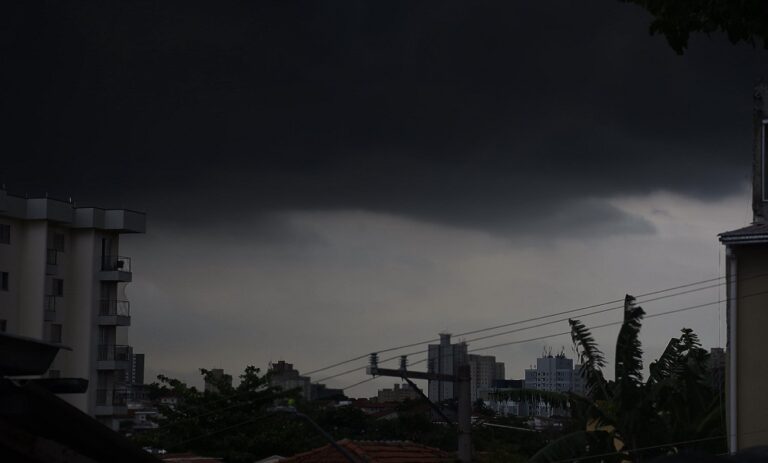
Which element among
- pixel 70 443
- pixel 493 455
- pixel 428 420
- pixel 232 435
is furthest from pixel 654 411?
pixel 428 420

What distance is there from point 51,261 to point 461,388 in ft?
189

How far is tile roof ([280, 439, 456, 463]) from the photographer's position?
33.6 metres

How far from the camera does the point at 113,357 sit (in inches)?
3027

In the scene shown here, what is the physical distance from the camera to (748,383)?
22219 millimetres

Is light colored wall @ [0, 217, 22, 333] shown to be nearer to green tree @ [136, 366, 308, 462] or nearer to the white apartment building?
the white apartment building

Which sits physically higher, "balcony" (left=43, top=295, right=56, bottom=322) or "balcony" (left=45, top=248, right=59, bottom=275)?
"balcony" (left=45, top=248, right=59, bottom=275)

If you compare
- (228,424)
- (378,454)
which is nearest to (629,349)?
(378,454)

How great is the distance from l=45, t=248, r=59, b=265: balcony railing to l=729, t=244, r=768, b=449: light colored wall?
59.5 m

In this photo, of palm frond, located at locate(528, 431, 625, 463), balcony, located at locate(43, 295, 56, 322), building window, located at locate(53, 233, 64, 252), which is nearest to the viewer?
palm frond, located at locate(528, 431, 625, 463)

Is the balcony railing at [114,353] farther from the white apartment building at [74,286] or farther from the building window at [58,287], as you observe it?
the building window at [58,287]

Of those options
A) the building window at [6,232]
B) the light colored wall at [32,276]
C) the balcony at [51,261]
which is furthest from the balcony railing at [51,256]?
the building window at [6,232]

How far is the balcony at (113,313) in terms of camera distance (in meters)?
77.0

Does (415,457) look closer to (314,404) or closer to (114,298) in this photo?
(114,298)

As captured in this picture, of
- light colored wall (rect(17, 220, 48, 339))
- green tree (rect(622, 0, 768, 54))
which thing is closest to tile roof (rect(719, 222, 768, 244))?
green tree (rect(622, 0, 768, 54))
